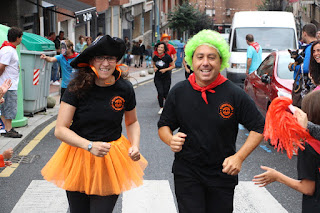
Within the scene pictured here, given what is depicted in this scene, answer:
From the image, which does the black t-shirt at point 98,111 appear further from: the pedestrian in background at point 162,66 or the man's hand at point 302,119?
the pedestrian in background at point 162,66

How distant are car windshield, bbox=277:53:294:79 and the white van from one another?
6.83m

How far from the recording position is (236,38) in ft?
58.9

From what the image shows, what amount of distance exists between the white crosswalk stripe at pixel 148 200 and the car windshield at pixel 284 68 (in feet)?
10.6

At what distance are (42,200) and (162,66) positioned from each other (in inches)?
265

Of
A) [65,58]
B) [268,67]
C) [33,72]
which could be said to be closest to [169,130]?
[268,67]

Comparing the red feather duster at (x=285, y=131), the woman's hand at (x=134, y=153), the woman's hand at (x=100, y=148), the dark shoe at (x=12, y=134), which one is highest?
the red feather duster at (x=285, y=131)

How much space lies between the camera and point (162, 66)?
12070 millimetres

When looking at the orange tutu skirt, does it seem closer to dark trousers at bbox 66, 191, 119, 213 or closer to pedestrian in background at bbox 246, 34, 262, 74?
dark trousers at bbox 66, 191, 119, 213

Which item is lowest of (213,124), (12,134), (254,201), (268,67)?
(254,201)

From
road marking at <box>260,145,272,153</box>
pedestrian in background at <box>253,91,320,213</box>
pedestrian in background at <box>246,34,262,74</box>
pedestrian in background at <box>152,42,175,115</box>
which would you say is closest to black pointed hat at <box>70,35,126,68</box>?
pedestrian in background at <box>253,91,320,213</box>

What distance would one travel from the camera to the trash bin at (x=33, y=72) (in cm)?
1102

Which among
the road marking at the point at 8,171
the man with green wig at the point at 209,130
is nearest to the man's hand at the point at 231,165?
the man with green wig at the point at 209,130

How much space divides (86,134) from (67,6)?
1956 cm

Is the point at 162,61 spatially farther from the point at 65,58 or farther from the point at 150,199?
the point at 150,199
